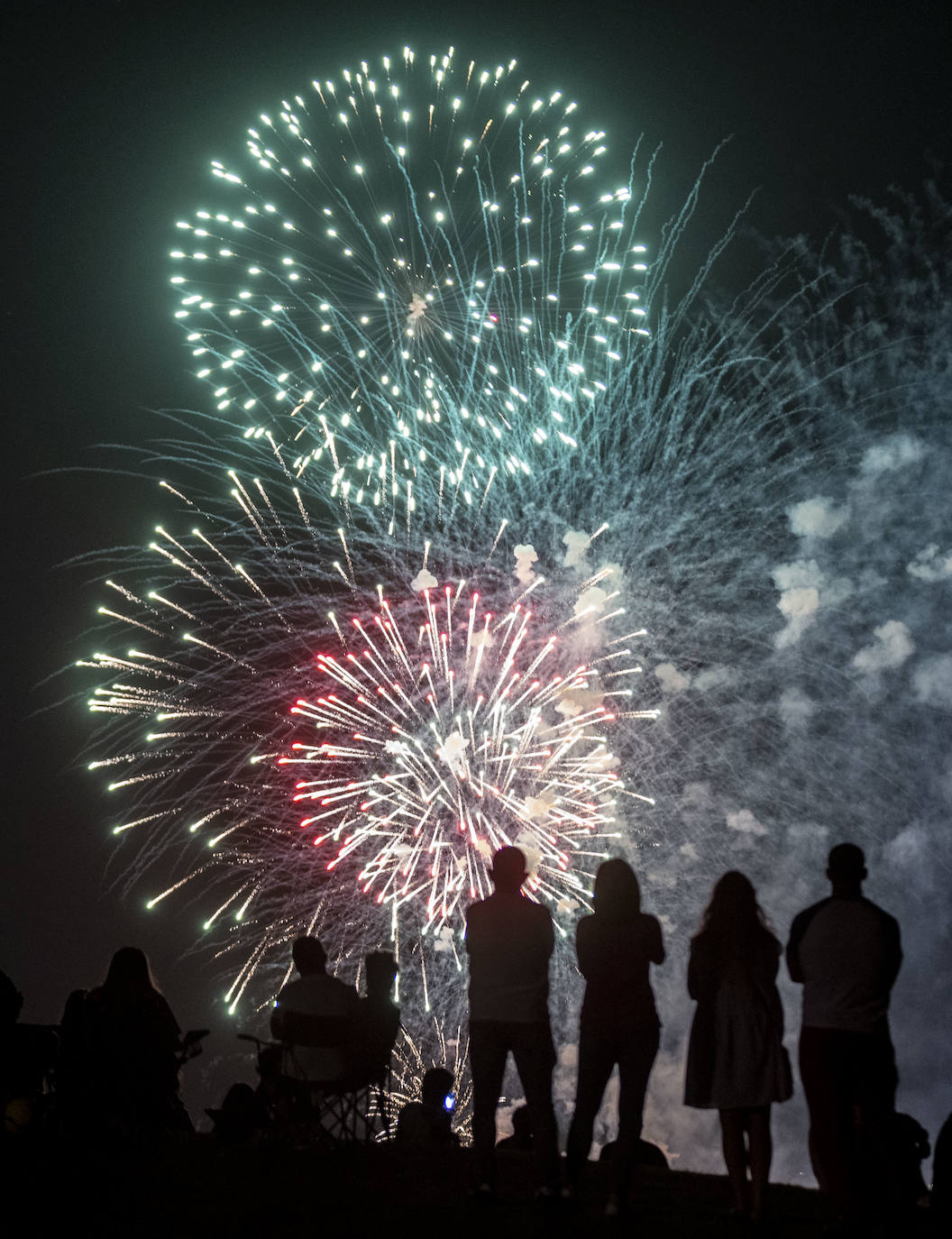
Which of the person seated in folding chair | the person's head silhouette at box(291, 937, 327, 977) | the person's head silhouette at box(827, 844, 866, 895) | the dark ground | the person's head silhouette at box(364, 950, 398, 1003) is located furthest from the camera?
the person's head silhouette at box(364, 950, 398, 1003)

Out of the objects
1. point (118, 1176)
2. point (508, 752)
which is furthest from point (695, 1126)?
point (118, 1176)

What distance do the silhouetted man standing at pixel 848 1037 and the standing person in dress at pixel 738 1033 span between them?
203 mm

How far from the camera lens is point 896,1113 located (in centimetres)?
614

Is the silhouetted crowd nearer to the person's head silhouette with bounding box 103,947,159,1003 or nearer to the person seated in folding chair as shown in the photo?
the person seated in folding chair

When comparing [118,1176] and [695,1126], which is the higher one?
[695,1126]

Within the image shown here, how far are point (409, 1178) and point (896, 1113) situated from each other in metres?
2.91

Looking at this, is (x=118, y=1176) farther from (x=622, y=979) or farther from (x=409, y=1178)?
(x=622, y=979)

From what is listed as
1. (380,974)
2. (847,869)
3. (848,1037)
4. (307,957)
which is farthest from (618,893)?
(380,974)

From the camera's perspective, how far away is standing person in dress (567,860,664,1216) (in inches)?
260

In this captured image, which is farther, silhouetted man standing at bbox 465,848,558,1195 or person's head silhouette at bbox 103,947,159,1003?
person's head silhouette at bbox 103,947,159,1003

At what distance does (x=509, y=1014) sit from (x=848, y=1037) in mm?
1646

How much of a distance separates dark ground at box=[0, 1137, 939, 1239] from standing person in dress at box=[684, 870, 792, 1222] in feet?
1.05

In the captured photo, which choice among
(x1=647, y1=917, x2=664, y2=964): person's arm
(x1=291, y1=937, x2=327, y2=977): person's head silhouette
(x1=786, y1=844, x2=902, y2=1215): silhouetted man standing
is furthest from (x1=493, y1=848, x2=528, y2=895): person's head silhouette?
(x1=291, y1=937, x2=327, y2=977): person's head silhouette

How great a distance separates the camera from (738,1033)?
253 inches
